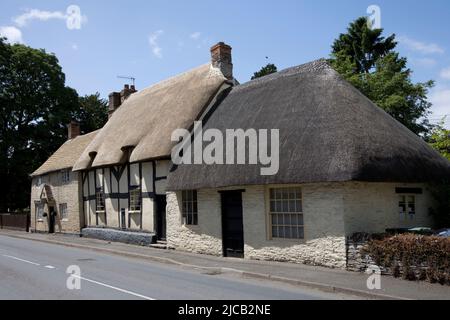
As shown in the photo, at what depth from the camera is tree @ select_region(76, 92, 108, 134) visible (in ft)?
159

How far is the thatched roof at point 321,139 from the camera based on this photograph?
12.3m

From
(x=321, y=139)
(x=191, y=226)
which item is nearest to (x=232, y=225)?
(x=191, y=226)

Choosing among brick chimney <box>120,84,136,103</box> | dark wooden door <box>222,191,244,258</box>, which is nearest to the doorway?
brick chimney <box>120,84,136,103</box>

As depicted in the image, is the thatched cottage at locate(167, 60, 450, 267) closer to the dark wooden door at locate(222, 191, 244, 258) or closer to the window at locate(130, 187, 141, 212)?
the dark wooden door at locate(222, 191, 244, 258)

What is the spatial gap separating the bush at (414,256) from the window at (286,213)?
2.64m

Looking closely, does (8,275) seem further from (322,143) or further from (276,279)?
(322,143)

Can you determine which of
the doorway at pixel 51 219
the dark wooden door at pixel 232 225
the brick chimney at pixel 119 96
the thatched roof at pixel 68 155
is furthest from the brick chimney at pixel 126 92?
the dark wooden door at pixel 232 225

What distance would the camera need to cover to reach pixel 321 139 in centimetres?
1301

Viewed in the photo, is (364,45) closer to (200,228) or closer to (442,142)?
(442,142)

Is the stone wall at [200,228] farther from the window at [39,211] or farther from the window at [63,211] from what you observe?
the window at [39,211]

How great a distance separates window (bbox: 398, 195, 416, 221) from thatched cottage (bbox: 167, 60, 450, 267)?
0.11 ft

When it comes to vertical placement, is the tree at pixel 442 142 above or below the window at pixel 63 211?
above

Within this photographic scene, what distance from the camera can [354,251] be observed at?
1199cm
